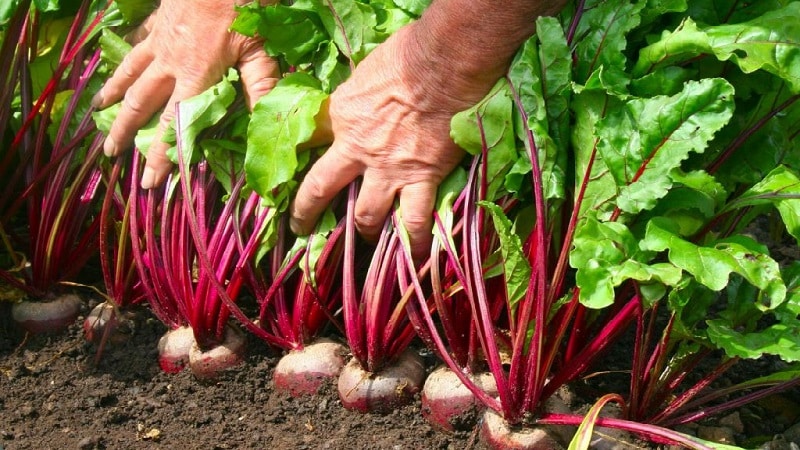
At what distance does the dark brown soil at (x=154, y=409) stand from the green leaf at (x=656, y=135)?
81 cm

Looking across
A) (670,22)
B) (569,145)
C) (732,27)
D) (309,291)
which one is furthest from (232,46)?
(732,27)

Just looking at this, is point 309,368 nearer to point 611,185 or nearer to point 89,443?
point 89,443

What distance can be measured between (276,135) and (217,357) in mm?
750

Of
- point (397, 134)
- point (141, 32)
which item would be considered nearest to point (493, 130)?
point (397, 134)

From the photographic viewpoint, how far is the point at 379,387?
111 inches

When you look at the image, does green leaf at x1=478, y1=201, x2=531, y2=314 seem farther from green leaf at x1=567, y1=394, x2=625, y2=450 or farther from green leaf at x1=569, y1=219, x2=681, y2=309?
green leaf at x1=567, y1=394, x2=625, y2=450

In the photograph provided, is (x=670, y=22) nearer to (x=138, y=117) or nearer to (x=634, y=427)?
(x=634, y=427)

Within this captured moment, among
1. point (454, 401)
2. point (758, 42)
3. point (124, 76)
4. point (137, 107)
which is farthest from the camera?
point (124, 76)

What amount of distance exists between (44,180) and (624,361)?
2098mm

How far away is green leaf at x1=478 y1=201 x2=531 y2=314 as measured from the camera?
241 cm

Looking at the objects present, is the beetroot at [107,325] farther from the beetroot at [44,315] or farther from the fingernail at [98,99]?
the fingernail at [98,99]

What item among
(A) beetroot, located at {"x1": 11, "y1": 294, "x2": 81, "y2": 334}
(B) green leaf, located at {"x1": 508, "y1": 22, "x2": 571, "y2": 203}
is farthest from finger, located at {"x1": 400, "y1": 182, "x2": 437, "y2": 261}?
(A) beetroot, located at {"x1": 11, "y1": 294, "x2": 81, "y2": 334}

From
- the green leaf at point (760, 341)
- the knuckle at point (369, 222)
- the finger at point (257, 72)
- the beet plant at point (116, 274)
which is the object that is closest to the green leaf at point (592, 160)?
the green leaf at point (760, 341)

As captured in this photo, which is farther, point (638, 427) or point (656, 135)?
point (638, 427)
